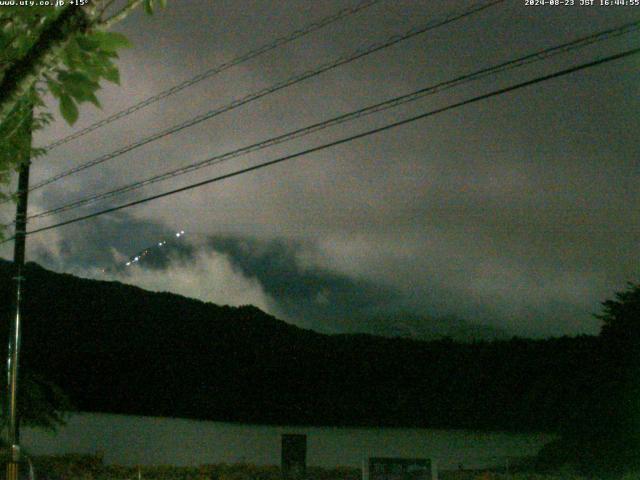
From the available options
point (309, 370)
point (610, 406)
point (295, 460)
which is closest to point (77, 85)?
point (295, 460)

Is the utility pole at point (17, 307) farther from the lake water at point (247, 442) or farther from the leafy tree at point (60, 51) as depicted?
the leafy tree at point (60, 51)

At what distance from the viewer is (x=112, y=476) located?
20.7 meters

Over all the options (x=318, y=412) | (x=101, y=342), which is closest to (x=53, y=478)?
(x=318, y=412)

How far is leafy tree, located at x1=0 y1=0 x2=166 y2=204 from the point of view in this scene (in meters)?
3.29

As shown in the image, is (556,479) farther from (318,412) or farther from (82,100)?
(82,100)

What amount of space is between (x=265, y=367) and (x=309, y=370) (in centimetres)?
191

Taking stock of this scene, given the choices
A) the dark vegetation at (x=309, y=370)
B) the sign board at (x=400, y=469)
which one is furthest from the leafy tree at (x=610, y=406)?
the sign board at (x=400, y=469)

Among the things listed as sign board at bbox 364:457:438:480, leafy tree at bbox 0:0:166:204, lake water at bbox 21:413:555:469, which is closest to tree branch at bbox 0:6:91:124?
leafy tree at bbox 0:0:166:204

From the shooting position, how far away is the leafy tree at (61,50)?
329 centimetres

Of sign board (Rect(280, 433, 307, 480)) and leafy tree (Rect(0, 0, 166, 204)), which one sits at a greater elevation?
leafy tree (Rect(0, 0, 166, 204))

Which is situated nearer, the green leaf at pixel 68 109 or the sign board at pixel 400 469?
the green leaf at pixel 68 109

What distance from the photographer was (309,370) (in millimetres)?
29547

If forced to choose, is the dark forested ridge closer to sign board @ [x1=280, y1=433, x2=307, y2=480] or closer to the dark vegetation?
the dark vegetation

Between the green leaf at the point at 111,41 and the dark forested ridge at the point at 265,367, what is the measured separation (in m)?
18.4
